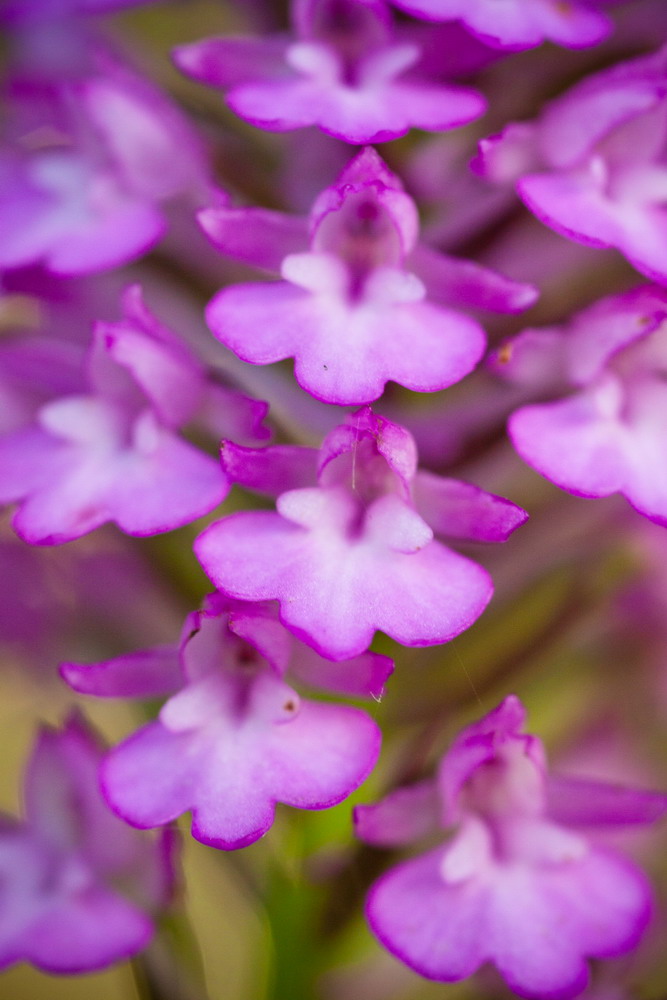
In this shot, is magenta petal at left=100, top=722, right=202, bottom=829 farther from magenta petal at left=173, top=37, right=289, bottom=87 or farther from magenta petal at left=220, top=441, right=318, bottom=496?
magenta petal at left=173, top=37, right=289, bottom=87

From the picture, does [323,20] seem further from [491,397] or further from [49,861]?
[49,861]

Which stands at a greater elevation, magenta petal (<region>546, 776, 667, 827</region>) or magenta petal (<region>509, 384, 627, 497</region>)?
magenta petal (<region>509, 384, 627, 497</region>)

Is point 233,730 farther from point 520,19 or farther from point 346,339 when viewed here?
point 520,19

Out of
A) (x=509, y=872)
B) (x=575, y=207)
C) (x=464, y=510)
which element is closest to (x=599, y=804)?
(x=509, y=872)

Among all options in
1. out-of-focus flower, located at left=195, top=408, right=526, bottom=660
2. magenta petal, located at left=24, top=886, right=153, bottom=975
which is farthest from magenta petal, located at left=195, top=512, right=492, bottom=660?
magenta petal, located at left=24, top=886, right=153, bottom=975

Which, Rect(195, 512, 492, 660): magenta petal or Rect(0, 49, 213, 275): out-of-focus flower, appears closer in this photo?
Rect(195, 512, 492, 660): magenta petal

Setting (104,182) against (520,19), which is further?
(104,182)

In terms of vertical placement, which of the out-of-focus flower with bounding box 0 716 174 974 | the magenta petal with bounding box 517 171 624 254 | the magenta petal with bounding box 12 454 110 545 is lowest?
the out-of-focus flower with bounding box 0 716 174 974
